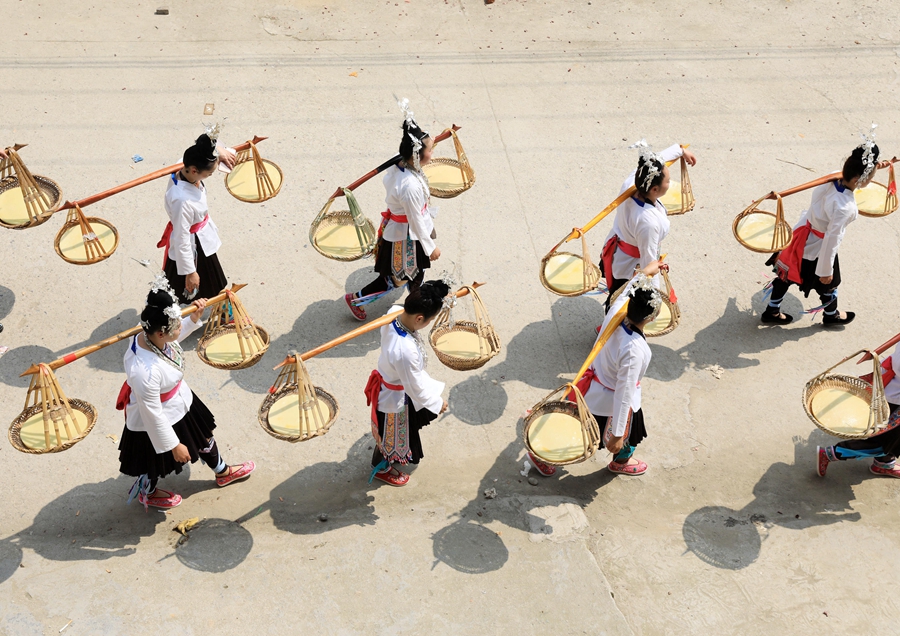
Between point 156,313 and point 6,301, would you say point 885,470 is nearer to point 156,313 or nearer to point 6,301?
point 156,313

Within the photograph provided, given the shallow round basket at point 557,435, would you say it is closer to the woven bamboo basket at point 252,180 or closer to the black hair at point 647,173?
the black hair at point 647,173

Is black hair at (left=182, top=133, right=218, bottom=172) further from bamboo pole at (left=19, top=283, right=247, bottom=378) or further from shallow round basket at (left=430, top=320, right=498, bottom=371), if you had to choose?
shallow round basket at (left=430, top=320, right=498, bottom=371)

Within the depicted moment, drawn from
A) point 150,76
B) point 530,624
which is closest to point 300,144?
point 150,76

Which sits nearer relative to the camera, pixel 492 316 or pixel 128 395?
pixel 128 395

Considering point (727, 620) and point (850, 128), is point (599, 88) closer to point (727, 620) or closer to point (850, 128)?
point (850, 128)

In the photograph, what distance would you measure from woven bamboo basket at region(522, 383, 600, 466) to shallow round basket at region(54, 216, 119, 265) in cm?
334

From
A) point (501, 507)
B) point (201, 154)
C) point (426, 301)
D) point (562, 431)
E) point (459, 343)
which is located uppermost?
point (201, 154)

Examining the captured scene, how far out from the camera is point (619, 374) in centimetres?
488

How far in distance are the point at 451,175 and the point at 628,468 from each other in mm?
3004

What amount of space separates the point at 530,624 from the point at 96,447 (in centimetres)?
331

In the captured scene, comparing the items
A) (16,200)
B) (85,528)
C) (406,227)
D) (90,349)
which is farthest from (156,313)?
(16,200)

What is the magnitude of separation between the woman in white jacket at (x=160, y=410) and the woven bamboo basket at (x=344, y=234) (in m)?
1.42

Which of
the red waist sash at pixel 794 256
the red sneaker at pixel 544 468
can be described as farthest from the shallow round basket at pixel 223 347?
the red waist sash at pixel 794 256

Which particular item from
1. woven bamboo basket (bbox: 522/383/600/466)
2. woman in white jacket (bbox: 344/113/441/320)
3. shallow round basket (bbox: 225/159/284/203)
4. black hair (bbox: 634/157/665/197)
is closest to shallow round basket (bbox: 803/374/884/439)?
woven bamboo basket (bbox: 522/383/600/466)
